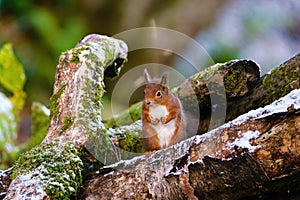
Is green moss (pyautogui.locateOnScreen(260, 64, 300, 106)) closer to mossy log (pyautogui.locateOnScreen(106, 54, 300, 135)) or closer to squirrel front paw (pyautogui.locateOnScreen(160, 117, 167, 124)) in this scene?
mossy log (pyautogui.locateOnScreen(106, 54, 300, 135))

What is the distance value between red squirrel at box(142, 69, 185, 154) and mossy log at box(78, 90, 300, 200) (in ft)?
0.69

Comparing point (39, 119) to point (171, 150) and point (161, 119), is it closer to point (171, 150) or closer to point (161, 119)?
point (161, 119)

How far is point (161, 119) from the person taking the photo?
158cm

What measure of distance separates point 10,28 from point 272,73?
10.6 feet

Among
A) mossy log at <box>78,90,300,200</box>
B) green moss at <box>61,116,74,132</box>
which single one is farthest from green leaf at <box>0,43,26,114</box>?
mossy log at <box>78,90,300,200</box>

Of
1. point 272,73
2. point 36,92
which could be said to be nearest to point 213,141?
point 272,73

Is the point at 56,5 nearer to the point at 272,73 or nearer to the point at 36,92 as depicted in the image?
the point at 36,92

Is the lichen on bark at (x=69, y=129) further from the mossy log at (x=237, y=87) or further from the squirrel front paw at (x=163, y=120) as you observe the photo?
the mossy log at (x=237, y=87)

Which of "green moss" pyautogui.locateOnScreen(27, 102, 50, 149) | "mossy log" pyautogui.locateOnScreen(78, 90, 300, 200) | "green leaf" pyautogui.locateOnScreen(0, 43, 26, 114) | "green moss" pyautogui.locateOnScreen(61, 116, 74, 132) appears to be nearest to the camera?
"mossy log" pyautogui.locateOnScreen(78, 90, 300, 200)

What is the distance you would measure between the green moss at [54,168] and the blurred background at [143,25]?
2.37 metres

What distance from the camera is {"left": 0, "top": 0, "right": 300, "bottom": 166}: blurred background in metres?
3.90

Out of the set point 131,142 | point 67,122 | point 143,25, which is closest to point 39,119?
point 131,142

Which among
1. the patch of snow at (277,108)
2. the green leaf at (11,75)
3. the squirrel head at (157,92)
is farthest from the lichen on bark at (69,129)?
the green leaf at (11,75)

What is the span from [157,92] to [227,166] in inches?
Answer: 19.4
